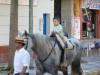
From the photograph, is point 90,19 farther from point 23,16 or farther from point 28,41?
point 28,41

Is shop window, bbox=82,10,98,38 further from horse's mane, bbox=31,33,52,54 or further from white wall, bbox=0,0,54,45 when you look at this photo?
horse's mane, bbox=31,33,52,54

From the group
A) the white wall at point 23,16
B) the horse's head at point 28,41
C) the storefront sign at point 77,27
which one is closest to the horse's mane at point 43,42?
the horse's head at point 28,41

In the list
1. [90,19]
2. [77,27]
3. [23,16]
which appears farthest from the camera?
[90,19]

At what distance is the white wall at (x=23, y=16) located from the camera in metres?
19.5

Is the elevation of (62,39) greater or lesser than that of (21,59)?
greater

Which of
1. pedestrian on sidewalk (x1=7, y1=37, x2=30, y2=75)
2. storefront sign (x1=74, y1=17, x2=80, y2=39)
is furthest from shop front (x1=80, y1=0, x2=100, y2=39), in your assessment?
pedestrian on sidewalk (x1=7, y1=37, x2=30, y2=75)

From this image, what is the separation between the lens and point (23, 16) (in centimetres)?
2041

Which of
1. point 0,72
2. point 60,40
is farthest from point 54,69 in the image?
point 0,72

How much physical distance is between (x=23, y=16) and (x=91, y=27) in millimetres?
8004

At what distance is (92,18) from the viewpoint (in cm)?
2730

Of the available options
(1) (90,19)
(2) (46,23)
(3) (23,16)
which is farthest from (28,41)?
(1) (90,19)

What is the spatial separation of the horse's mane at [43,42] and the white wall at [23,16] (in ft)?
29.2

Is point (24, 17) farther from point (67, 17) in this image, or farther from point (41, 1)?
point (67, 17)

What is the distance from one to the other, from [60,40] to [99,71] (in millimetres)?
6598
